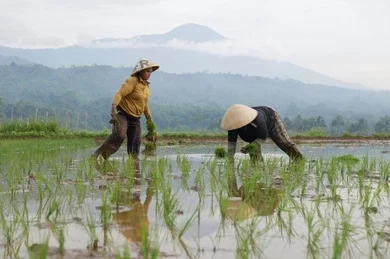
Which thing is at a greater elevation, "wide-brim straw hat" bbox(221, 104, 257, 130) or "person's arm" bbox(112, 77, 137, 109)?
"person's arm" bbox(112, 77, 137, 109)

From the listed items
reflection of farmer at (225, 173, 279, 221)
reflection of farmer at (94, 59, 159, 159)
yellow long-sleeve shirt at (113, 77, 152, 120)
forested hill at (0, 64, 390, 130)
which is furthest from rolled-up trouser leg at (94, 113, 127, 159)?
forested hill at (0, 64, 390, 130)

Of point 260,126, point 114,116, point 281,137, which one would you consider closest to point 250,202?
point 260,126

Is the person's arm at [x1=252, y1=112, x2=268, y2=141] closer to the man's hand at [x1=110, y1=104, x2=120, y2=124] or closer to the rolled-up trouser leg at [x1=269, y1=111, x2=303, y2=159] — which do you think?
the rolled-up trouser leg at [x1=269, y1=111, x2=303, y2=159]

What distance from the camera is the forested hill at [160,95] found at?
62.1 m

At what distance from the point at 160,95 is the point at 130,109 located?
131 meters

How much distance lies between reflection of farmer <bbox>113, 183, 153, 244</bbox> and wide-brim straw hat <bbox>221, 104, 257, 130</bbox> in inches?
90.4

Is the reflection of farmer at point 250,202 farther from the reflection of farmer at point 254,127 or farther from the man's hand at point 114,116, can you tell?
the man's hand at point 114,116

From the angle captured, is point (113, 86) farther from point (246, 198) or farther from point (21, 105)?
point (246, 198)

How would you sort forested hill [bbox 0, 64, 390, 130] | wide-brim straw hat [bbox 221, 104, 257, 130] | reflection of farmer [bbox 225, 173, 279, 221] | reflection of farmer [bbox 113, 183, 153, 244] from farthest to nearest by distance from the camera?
1. forested hill [bbox 0, 64, 390, 130]
2. wide-brim straw hat [bbox 221, 104, 257, 130]
3. reflection of farmer [bbox 225, 173, 279, 221]
4. reflection of farmer [bbox 113, 183, 153, 244]

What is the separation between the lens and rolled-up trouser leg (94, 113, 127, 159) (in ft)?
22.1

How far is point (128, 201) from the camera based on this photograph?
3.79 m

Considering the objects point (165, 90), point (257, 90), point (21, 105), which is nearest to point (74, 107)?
point (21, 105)

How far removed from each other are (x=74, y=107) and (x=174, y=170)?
6843 centimetres

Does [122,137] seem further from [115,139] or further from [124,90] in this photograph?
[124,90]
